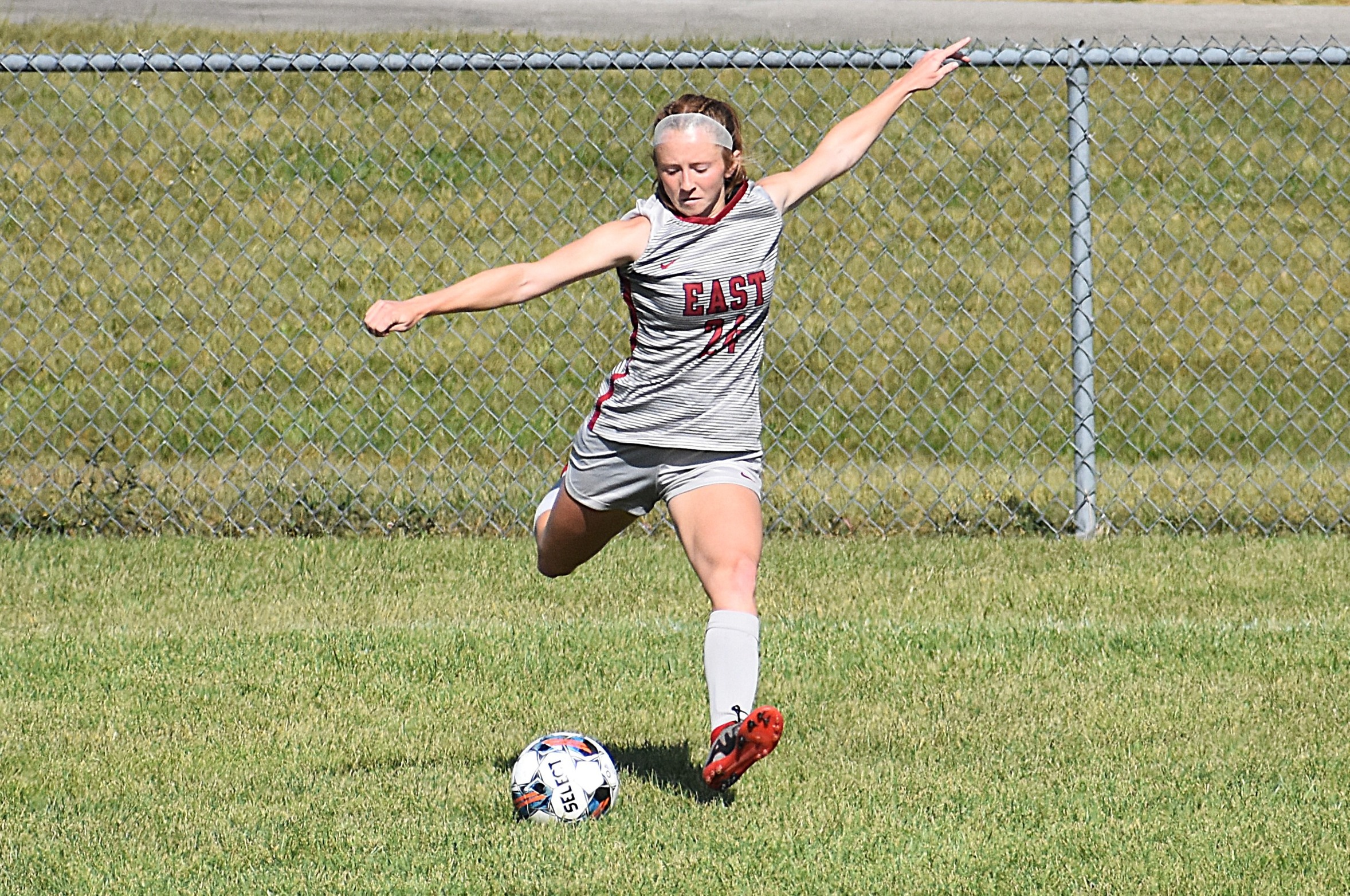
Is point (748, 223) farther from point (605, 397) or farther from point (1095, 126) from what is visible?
point (1095, 126)

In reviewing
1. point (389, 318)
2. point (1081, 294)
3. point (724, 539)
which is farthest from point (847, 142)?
point (1081, 294)

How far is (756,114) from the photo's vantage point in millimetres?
13445

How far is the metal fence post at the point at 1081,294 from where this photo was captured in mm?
7125

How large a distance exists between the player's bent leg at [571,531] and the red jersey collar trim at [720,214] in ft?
2.77

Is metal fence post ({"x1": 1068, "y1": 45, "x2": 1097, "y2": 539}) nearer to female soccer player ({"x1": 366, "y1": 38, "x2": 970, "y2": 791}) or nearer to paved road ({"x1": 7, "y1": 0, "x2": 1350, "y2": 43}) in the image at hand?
female soccer player ({"x1": 366, "y1": 38, "x2": 970, "y2": 791})

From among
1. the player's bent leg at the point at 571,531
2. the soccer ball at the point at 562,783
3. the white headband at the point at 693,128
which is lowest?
the soccer ball at the point at 562,783

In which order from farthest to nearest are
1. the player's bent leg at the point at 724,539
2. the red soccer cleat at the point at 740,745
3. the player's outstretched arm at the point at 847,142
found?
the player's outstretched arm at the point at 847,142 < the player's bent leg at the point at 724,539 < the red soccer cleat at the point at 740,745

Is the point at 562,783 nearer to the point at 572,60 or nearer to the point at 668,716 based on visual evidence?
the point at 668,716

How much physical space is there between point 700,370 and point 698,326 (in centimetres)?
11

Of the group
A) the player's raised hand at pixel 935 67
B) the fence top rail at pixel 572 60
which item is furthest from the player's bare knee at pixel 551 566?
the fence top rail at pixel 572 60

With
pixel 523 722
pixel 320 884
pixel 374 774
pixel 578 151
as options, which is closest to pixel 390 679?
pixel 523 722

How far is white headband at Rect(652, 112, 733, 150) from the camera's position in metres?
4.09

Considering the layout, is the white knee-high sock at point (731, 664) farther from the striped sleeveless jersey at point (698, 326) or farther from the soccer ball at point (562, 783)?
the striped sleeveless jersey at point (698, 326)

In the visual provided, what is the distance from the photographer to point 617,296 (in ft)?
35.0
